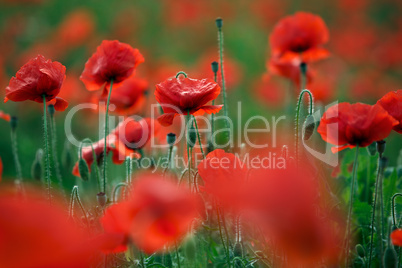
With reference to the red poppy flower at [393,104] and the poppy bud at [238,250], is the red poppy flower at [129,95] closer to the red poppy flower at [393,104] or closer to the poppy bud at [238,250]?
the poppy bud at [238,250]

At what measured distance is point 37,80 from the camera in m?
1.35

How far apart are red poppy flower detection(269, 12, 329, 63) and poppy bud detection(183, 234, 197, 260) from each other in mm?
1231

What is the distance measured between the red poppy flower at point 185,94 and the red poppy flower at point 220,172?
235 mm

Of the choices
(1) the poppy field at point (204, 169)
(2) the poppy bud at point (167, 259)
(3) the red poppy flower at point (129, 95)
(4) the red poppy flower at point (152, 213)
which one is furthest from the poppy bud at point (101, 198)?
(3) the red poppy flower at point (129, 95)

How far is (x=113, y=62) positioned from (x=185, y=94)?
386mm

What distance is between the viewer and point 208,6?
6.32 meters

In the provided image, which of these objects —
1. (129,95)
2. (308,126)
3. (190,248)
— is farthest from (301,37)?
(190,248)

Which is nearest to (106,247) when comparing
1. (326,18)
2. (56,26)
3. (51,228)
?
(51,228)

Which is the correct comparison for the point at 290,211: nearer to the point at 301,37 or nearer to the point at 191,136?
the point at 191,136

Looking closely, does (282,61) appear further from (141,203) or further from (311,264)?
(141,203)

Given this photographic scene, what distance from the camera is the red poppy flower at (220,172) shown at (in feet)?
3.31

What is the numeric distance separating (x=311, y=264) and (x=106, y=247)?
585 mm

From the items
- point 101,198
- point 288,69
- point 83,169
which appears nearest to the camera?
point 101,198

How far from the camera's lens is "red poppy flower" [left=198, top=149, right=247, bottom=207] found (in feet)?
3.31
